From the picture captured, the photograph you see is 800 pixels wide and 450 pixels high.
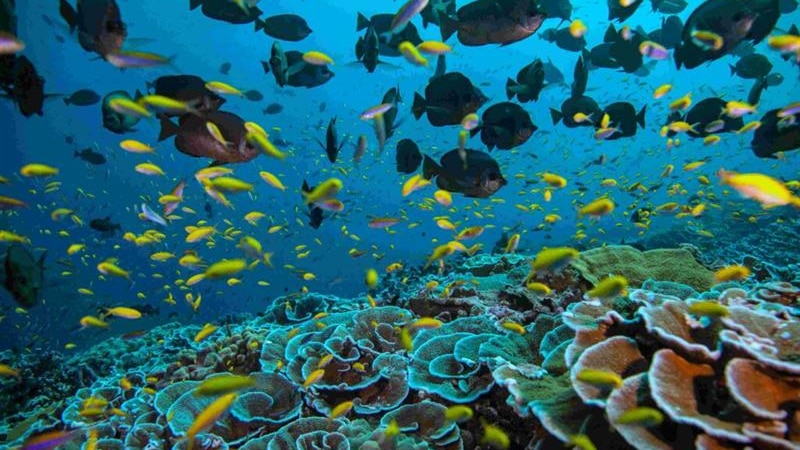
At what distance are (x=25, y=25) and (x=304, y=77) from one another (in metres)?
50.2

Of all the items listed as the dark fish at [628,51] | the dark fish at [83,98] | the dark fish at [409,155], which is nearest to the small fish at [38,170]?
the dark fish at [83,98]

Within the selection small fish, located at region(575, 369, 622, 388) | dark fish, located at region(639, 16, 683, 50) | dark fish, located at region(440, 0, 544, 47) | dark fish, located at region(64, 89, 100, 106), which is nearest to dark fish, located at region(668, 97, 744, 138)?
dark fish, located at region(639, 16, 683, 50)

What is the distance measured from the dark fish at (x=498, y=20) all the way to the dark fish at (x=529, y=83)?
94 centimetres

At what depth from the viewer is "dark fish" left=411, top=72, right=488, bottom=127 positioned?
4582mm

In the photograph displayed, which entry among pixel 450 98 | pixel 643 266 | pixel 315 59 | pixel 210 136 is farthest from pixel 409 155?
pixel 643 266

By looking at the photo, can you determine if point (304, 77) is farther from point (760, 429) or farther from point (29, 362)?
point (29, 362)

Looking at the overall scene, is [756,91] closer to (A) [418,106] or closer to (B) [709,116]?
(B) [709,116]

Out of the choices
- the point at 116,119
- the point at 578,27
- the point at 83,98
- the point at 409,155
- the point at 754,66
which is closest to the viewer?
the point at 116,119

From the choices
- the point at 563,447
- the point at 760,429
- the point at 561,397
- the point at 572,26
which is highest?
the point at 572,26

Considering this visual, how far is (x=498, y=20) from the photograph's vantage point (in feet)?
14.1

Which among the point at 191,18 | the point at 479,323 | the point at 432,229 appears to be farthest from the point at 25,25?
the point at 432,229

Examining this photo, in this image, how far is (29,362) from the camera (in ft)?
30.7

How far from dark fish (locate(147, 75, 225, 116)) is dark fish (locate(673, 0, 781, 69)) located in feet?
16.7

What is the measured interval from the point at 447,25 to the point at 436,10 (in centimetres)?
74
